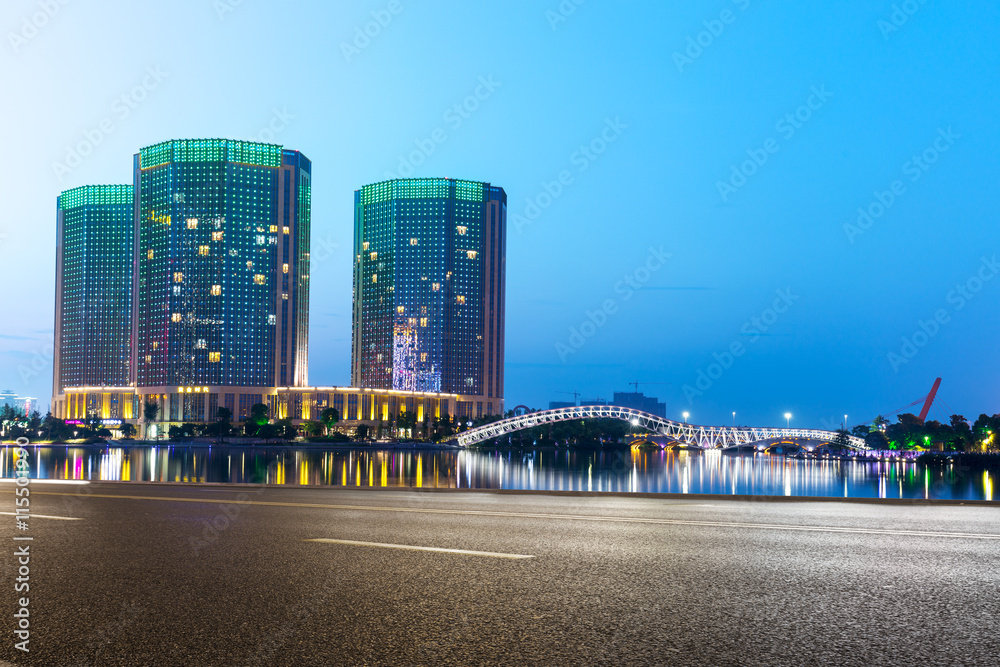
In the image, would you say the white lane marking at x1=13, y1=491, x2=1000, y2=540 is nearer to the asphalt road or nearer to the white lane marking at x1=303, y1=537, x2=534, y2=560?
the asphalt road

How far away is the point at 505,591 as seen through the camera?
7.15 m

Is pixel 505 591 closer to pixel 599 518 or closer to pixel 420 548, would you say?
pixel 420 548

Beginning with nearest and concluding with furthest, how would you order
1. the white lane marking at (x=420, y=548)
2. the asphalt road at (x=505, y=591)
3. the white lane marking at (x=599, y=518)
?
the asphalt road at (x=505, y=591) → the white lane marking at (x=420, y=548) → the white lane marking at (x=599, y=518)

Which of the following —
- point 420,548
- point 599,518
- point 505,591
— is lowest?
point 599,518

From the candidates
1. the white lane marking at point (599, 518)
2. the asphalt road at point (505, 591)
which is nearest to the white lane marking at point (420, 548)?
the asphalt road at point (505, 591)

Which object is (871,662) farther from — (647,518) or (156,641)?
(647,518)

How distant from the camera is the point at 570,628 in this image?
19.2 ft

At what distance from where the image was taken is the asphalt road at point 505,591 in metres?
5.40

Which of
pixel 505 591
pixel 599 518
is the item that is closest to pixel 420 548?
pixel 505 591

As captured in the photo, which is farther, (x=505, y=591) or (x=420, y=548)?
(x=420, y=548)

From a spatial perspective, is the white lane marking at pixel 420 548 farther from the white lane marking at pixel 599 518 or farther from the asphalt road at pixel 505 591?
the white lane marking at pixel 599 518

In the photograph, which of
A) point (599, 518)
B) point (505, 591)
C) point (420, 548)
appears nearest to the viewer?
point (505, 591)

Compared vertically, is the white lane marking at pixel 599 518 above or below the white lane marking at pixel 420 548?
below

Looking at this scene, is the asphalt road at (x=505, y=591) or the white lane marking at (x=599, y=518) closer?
the asphalt road at (x=505, y=591)
